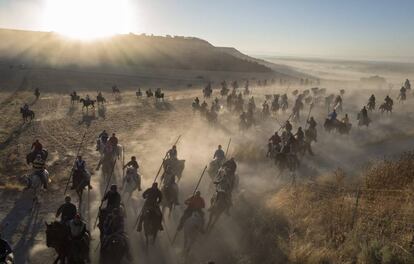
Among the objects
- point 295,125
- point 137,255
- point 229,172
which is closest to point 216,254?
point 137,255

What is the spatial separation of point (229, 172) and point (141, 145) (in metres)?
11.9

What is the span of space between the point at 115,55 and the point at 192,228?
99474 millimetres

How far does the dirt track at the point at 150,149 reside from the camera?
46.1 feet

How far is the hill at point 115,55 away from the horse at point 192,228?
77233 millimetres

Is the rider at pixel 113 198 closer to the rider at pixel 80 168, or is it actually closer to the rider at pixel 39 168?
the rider at pixel 80 168

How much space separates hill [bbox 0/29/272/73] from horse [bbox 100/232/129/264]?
77838mm

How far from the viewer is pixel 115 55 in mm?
107125

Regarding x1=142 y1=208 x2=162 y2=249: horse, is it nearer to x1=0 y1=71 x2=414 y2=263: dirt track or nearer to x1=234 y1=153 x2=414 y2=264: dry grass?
x1=0 y1=71 x2=414 y2=263: dirt track

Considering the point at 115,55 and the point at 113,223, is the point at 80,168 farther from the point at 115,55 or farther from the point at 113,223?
the point at 115,55

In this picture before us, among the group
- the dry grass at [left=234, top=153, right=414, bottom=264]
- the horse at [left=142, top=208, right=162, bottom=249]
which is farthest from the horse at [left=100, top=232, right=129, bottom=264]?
the dry grass at [left=234, top=153, right=414, bottom=264]

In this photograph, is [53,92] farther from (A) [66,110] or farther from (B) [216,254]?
(B) [216,254]

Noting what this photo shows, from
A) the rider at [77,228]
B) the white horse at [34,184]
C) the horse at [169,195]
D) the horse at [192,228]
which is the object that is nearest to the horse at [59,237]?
the rider at [77,228]

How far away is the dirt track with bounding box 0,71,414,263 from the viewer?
1404 cm

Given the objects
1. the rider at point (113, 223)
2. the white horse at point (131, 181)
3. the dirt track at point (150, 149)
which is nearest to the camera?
the rider at point (113, 223)
